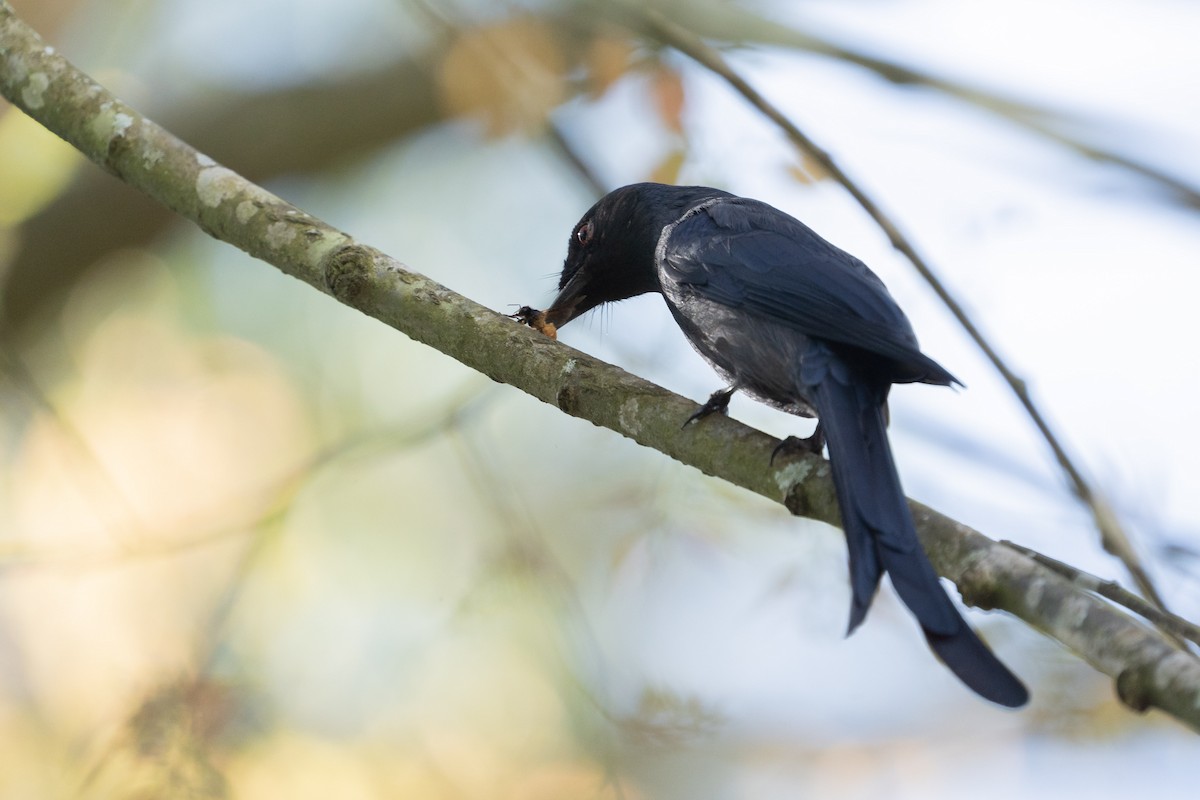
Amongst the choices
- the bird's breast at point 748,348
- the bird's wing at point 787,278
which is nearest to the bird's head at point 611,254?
the bird's wing at point 787,278

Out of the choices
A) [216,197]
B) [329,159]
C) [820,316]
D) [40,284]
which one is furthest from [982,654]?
A: [40,284]

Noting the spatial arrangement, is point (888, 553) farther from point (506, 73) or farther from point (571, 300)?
point (506, 73)

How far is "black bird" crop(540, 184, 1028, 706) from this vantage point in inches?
91.0

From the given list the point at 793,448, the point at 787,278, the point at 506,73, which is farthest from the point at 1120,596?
the point at 506,73

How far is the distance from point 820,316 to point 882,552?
3.08 feet

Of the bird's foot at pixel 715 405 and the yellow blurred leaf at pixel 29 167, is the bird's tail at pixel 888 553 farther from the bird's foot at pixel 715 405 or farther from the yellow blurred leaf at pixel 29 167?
the yellow blurred leaf at pixel 29 167

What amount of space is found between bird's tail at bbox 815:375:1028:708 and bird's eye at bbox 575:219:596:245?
69.4 inches

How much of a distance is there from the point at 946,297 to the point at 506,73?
3176 millimetres

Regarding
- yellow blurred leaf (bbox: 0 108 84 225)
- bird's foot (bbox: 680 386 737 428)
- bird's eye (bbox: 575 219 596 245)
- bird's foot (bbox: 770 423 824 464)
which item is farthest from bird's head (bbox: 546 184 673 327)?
yellow blurred leaf (bbox: 0 108 84 225)

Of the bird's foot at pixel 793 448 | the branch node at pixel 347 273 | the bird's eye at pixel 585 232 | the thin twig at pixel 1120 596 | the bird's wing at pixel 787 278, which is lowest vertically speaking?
the thin twig at pixel 1120 596

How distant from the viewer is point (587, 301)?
4379 mm

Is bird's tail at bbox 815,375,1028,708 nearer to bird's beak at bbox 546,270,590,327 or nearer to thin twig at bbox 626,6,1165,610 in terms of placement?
thin twig at bbox 626,6,1165,610

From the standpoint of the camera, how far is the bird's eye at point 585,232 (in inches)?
171

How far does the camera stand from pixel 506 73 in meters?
5.71
